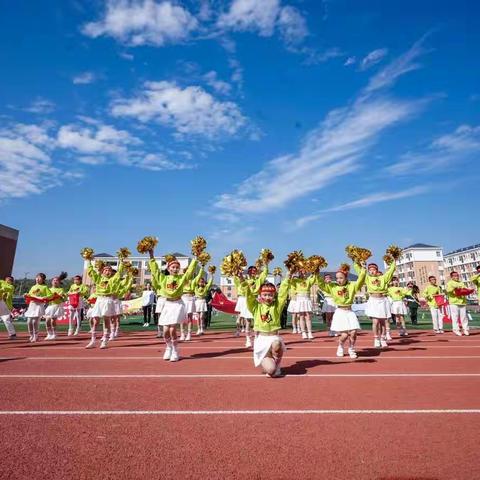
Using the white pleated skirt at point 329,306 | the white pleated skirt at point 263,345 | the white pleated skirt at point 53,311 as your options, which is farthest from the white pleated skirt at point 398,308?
the white pleated skirt at point 53,311

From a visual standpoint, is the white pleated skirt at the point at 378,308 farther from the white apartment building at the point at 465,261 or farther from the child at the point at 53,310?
the white apartment building at the point at 465,261

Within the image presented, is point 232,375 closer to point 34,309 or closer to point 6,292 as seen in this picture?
point 34,309

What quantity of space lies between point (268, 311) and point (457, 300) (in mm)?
10822

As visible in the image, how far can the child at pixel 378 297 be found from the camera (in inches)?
433

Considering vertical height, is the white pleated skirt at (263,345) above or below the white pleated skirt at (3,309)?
below

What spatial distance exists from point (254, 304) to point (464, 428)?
4.25 meters

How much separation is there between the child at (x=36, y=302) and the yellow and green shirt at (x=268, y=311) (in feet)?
29.1

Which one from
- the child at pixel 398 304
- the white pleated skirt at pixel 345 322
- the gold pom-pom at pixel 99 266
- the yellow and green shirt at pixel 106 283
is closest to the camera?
the white pleated skirt at pixel 345 322

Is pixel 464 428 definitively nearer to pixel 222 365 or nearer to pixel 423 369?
pixel 423 369

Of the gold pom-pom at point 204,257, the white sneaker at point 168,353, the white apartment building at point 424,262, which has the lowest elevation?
the white sneaker at point 168,353

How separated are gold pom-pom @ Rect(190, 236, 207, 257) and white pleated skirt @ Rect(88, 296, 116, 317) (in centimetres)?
417

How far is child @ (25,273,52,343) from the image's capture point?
13047 mm

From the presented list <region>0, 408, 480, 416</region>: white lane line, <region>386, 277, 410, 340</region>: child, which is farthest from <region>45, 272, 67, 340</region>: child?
<region>386, 277, 410, 340</region>: child

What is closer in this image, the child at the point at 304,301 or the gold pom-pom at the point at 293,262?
the gold pom-pom at the point at 293,262
